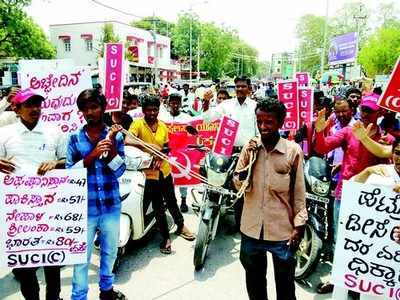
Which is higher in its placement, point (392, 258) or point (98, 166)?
point (98, 166)

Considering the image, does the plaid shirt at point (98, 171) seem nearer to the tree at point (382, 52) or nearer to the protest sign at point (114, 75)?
the protest sign at point (114, 75)

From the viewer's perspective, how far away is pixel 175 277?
4102 mm

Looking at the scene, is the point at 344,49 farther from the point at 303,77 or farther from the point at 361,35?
the point at 303,77

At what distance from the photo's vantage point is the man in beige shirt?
271cm

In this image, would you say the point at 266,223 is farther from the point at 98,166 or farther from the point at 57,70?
the point at 57,70

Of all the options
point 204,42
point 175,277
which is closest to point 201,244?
point 175,277

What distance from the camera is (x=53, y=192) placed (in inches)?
117

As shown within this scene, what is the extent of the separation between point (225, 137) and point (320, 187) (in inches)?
44.8

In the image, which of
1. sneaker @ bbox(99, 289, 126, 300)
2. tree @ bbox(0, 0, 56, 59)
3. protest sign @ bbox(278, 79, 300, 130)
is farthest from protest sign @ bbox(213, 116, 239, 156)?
tree @ bbox(0, 0, 56, 59)

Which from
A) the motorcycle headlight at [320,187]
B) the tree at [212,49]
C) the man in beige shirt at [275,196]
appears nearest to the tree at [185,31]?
the tree at [212,49]

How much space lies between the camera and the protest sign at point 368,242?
253 cm

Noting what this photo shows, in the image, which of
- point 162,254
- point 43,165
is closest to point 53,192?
point 43,165

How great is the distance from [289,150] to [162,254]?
2.47m

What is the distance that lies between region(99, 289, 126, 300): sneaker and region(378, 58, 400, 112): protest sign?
268cm
